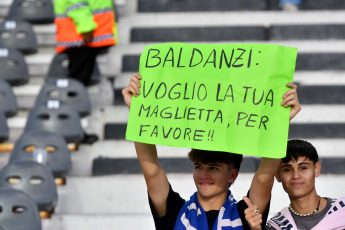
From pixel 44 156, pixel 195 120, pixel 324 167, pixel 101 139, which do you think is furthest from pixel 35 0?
pixel 195 120

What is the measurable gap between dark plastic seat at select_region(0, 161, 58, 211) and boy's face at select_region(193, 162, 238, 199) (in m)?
2.47

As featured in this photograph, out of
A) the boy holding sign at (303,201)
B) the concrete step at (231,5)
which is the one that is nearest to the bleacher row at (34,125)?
the concrete step at (231,5)

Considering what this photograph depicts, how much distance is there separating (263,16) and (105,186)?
2634 mm

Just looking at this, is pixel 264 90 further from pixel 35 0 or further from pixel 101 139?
pixel 35 0

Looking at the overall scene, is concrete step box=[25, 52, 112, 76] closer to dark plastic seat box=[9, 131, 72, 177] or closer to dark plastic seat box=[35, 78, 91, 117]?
dark plastic seat box=[35, 78, 91, 117]

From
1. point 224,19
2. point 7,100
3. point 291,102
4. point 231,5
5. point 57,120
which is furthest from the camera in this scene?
point 231,5

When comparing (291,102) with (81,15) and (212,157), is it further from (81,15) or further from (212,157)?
(81,15)

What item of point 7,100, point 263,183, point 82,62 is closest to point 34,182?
point 7,100

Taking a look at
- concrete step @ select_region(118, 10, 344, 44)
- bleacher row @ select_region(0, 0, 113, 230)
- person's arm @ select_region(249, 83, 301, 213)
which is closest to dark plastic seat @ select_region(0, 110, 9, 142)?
bleacher row @ select_region(0, 0, 113, 230)

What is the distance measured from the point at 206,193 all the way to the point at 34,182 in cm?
258

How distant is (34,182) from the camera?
5555 millimetres

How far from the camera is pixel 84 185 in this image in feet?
20.0

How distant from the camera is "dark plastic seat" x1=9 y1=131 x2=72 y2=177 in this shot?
6.02 m

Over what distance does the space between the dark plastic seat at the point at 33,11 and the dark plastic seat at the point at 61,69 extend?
40.6 inches
